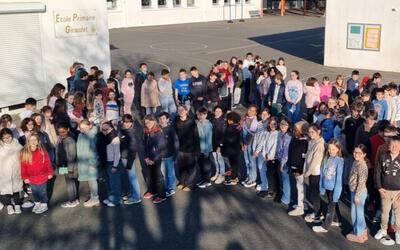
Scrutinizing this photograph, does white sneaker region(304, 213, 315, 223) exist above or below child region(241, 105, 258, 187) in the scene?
below

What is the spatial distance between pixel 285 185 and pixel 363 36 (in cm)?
1607

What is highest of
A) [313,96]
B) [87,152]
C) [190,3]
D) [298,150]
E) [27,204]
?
[190,3]

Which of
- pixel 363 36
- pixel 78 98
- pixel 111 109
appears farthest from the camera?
pixel 363 36

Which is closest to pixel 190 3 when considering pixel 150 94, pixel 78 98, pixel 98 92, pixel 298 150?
pixel 150 94

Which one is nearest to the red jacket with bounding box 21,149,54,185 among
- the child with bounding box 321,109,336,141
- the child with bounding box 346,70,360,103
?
the child with bounding box 321,109,336,141

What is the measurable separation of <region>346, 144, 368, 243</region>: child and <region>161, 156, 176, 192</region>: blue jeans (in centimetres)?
354

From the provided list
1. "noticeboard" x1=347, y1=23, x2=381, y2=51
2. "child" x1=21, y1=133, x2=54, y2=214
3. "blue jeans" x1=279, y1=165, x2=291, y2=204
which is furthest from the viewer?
"noticeboard" x1=347, y1=23, x2=381, y2=51

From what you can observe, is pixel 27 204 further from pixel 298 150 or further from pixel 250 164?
pixel 298 150

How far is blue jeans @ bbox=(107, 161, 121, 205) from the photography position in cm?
939

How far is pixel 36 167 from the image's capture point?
9023 millimetres

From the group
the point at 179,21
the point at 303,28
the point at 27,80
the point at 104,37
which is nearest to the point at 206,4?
the point at 179,21

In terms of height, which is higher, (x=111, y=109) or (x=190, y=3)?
(x=190, y=3)

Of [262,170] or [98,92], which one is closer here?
[262,170]

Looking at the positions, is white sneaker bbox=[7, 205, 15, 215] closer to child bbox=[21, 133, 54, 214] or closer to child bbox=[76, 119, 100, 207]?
child bbox=[21, 133, 54, 214]
